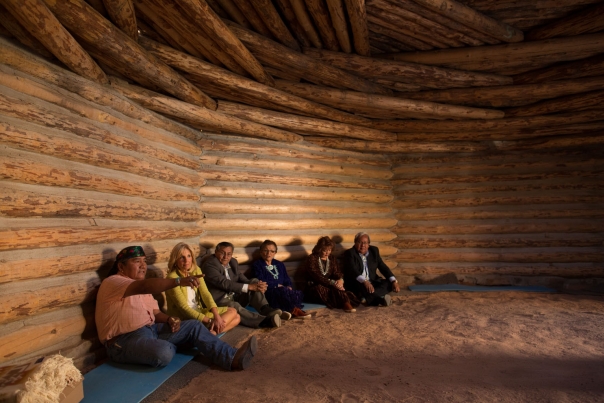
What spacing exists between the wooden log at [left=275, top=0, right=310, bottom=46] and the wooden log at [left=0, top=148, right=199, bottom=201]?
11.5 ft

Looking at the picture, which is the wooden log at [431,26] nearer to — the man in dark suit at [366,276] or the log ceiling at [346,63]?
the log ceiling at [346,63]

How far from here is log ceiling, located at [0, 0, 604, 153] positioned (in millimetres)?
5336

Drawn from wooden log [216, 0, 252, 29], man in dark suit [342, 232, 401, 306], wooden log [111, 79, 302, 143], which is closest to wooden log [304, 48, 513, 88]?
wooden log [216, 0, 252, 29]

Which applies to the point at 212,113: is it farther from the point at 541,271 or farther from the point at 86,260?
the point at 541,271

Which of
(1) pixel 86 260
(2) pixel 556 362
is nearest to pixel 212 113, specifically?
(1) pixel 86 260

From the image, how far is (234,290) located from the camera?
7.07 m

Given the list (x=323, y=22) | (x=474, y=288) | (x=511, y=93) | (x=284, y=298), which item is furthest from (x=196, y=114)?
(x=474, y=288)

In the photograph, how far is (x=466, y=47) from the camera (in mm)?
8109

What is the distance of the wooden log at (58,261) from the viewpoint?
13.4 feet

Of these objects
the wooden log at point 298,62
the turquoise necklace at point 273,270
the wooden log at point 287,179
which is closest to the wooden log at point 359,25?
the wooden log at point 298,62

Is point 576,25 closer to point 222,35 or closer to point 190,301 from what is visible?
point 222,35

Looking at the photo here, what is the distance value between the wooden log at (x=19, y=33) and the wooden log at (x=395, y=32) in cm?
505

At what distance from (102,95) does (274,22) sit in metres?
2.99

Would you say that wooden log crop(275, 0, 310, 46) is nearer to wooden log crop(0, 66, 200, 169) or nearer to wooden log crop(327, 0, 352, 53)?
wooden log crop(327, 0, 352, 53)
